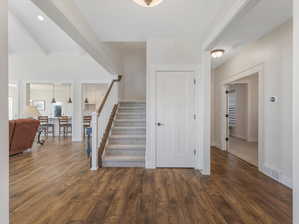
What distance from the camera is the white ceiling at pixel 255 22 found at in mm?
2389

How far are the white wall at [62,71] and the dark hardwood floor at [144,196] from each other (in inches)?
162

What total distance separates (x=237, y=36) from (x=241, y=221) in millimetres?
3201

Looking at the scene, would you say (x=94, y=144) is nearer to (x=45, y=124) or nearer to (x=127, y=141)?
(x=127, y=141)

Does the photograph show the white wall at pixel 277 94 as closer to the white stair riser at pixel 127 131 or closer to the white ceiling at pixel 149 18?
the white ceiling at pixel 149 18

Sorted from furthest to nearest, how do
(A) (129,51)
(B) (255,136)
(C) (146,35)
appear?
(B) (255,136)
(A) (129,51)
(C) (146,35)

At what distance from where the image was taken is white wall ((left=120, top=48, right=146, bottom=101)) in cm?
678

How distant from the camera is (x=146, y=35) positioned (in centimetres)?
336

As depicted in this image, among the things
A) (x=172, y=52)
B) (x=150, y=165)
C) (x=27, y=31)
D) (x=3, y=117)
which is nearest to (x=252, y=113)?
(x=172, y=52)

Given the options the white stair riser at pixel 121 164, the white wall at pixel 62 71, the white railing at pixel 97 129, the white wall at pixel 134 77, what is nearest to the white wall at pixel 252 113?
the white wall at pixel 134 77

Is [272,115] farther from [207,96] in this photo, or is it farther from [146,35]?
[146,35]

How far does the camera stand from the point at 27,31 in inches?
249

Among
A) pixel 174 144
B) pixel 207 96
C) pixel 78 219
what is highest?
pixel 207 96

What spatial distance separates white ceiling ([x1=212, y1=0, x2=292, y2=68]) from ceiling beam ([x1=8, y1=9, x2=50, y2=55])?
6813mm


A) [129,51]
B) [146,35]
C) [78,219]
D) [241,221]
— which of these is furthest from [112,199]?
[129,51]
